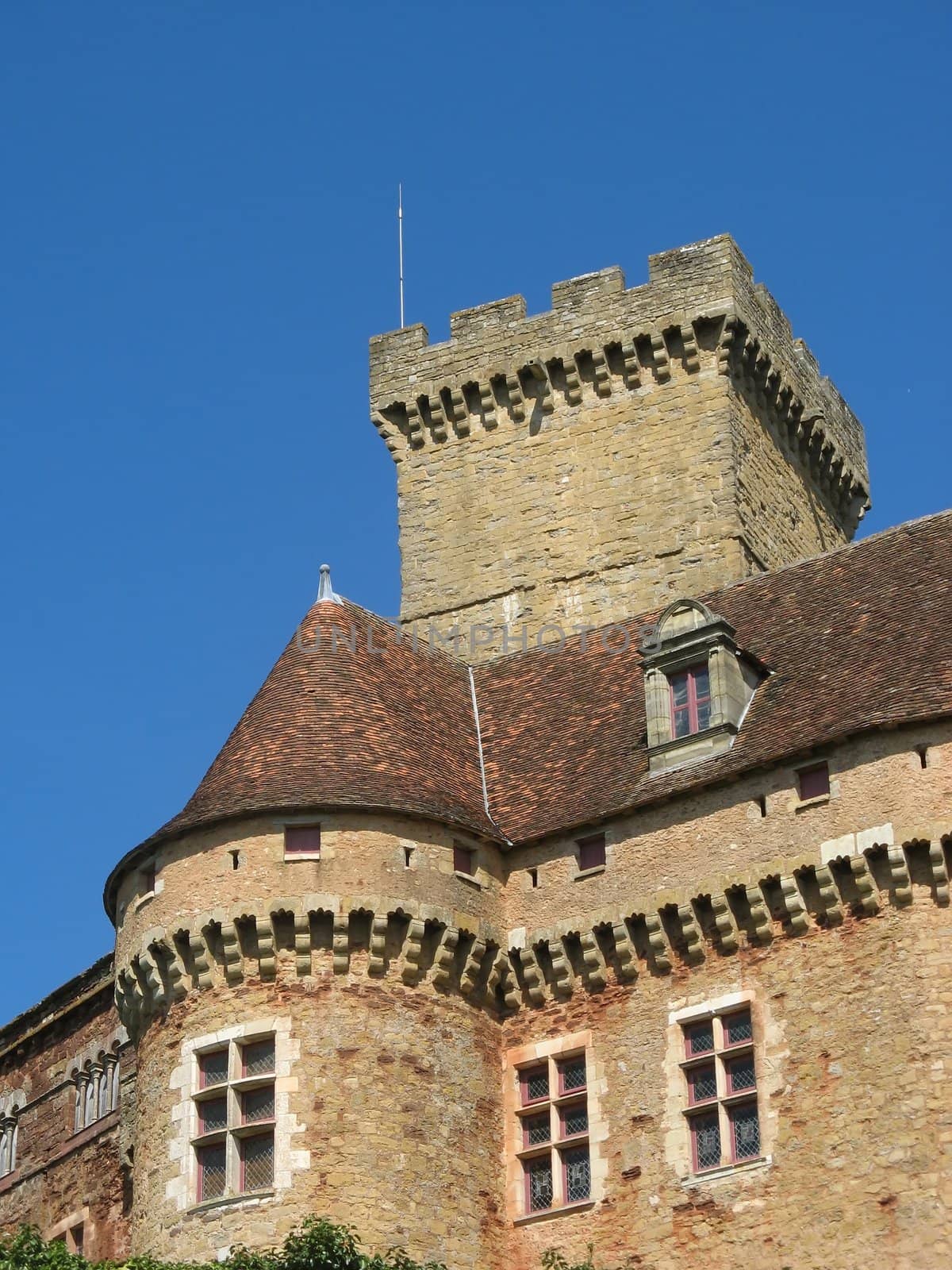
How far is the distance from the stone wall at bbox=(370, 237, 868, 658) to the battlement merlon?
3 centimetres

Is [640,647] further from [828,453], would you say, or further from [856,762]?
[828,453]

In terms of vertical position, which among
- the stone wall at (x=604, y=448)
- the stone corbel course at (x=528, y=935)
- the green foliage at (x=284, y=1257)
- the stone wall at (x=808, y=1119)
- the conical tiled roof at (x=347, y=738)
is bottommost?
the green foliage at (x=284, y=1257)

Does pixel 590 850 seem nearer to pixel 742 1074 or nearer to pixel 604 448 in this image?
pixel 742 1074

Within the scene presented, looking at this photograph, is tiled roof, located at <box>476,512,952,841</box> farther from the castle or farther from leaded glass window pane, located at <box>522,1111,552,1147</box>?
leaded glass window pane, located at <box>522,1111,552,1147</box>

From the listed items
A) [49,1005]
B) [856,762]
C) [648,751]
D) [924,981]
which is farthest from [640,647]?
[49,1005]

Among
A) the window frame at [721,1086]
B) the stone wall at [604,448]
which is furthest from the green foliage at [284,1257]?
the stone wall at [604,448]

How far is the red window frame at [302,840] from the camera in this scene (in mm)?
31422

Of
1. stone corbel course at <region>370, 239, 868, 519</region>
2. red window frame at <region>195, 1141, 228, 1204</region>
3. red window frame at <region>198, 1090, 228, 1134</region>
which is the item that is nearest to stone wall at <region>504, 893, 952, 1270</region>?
red window frame at <region>195, 1141, 228, 1204</region>

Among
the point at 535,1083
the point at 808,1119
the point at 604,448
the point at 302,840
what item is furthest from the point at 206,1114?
the point at 604,448

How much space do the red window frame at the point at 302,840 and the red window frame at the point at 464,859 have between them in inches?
64.0

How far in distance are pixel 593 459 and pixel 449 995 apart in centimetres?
1214

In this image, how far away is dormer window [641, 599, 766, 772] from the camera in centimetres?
3244

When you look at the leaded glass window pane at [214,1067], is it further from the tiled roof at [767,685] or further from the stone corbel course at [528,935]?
the tiled roof at [767,685]

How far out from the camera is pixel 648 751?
3306 centimetres
